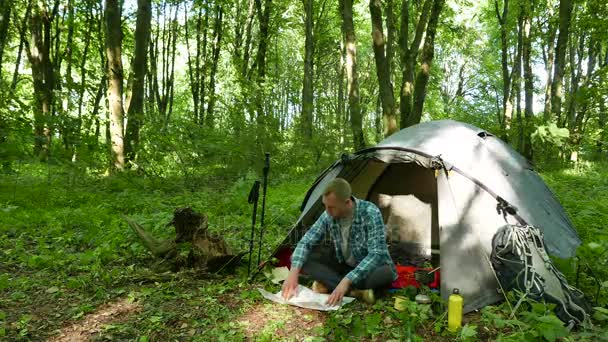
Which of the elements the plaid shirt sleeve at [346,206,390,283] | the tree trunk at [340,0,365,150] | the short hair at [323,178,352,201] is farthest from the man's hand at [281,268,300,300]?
the tree trunk at [340,0,365,150]

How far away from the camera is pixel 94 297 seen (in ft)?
12.7

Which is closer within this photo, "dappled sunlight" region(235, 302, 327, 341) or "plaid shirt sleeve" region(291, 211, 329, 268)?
"dappled sunlight" region(235, 302, 327, 341)

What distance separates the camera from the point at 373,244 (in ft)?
12.9

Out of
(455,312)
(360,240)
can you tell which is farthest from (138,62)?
(455,312)

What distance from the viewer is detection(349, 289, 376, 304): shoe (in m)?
3.81

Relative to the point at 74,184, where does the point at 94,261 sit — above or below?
below

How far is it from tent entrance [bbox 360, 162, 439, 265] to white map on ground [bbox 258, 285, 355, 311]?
1725mm

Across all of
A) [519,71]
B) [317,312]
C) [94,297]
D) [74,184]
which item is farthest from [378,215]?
[519,71]

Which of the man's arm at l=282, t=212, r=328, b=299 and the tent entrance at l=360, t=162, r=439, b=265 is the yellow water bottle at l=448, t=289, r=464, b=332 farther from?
the tent entrance at l=360, t=162, r=439, b=265

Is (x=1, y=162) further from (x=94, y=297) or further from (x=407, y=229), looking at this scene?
→ (x=407, y=229)

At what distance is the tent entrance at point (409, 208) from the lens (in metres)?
5.49

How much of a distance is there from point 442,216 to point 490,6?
19.3 m

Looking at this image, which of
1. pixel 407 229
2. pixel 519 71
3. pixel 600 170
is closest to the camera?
pixel 407 229

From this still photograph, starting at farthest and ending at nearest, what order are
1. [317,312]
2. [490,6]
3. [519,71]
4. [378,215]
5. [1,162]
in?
[490,6] → [519,71] → [1,162] → [378,215] → [317,312]
